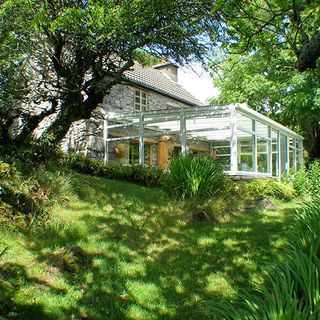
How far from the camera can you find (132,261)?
4883 millimetres

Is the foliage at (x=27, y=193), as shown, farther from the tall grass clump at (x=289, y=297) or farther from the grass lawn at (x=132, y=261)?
the tall grass clump at (x=289, y=297)

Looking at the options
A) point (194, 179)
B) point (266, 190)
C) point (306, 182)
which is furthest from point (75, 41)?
point (306, 182)

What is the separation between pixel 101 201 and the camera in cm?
745

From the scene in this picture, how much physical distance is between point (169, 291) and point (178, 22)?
6.71m

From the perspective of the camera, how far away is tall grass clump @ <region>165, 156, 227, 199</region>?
24.8 ft

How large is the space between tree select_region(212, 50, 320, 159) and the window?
372 cm

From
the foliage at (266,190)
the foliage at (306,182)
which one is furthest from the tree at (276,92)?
the foliage at (266,190)

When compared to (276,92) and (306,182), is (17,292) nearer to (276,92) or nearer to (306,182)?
(306,182)

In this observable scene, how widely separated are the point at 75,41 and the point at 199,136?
1030 centimetres

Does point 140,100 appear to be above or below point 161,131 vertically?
above

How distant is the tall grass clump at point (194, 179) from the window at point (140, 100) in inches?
313

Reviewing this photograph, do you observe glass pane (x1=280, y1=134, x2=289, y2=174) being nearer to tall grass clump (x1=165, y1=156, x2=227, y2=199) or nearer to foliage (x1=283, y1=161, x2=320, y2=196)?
foliage (x1=283, y1=161, x2=320, y2=196)

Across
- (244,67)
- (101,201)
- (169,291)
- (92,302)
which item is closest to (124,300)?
(92,302)

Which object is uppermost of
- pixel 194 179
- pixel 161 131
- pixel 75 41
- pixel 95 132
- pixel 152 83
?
pixel 152 83
